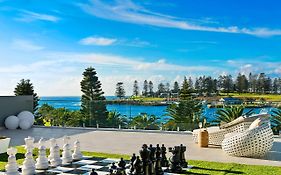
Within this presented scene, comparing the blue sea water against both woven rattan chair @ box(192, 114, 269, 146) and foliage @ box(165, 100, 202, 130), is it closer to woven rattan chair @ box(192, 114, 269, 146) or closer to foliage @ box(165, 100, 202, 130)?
foliage @ box(165, 100, 202, 130)

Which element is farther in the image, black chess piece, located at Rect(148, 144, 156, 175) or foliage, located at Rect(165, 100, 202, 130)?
foliage, located at Rect(165, 100, 202, 130)

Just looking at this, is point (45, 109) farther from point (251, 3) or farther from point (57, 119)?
point (251, 3)

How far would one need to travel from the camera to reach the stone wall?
10922 millimetres

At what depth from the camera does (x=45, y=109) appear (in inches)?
461

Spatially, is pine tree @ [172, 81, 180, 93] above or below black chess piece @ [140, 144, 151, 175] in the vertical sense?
above

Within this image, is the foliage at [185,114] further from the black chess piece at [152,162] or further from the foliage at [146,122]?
the black chess piece at [152,162]

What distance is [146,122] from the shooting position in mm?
10234

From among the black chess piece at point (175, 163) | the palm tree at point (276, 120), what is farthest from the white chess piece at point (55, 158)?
the palm tree at point (276, 120)

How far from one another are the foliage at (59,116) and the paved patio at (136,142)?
16.7 inches

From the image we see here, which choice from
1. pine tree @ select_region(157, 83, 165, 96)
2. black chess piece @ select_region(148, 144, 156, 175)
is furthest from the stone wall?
black chess piece @ select_region(148, 144, 156, 175)

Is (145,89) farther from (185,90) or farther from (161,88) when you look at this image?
(185,90)

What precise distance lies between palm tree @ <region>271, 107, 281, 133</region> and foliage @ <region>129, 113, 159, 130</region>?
3.10 metres

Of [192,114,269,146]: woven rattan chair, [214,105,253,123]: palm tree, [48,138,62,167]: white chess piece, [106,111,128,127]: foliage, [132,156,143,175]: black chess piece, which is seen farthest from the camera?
→ [106,111,128,127]: foliage

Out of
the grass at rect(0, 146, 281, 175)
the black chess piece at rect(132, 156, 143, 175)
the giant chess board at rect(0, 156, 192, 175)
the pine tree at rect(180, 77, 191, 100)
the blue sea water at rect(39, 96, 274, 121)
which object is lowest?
the grass at rect(0, 146, 281, 175)
